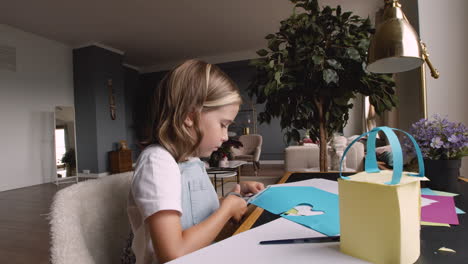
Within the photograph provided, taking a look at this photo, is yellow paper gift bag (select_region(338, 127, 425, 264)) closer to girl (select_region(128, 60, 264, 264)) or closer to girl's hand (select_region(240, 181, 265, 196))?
girl (select_region(128, 60, 264, 264))

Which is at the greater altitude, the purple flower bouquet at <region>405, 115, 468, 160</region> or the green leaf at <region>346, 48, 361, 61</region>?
the green leaf at <region>346, 48, 361, 61</region>

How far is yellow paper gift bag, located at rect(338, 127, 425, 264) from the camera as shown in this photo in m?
0.37

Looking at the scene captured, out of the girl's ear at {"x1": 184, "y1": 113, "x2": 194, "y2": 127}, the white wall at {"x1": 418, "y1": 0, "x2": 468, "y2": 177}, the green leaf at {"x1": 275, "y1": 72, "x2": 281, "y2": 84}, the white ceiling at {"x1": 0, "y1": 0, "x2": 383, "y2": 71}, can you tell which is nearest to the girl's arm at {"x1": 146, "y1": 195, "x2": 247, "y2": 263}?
the girl's ear at {"x1": 184, "y1": 113, "x2": 194, "y2": 127}

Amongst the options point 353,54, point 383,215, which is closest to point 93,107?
point 353,54

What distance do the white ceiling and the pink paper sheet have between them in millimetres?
4296

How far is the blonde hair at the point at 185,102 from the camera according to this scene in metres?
0.73

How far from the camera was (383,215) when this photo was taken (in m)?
0.38

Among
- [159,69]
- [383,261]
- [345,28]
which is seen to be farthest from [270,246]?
[159,69]

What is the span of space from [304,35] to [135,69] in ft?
25.3

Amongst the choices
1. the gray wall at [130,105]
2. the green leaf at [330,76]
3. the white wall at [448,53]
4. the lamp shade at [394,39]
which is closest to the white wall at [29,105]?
the gray wall at [130,105]

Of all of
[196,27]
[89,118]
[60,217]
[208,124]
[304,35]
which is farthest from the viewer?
[89,118]

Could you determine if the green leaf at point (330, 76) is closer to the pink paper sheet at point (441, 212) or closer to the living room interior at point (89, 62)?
the pink paper sheet at point (441, 212)

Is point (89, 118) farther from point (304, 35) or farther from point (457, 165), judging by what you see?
point (457, 165)

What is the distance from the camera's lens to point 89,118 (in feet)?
19.8
